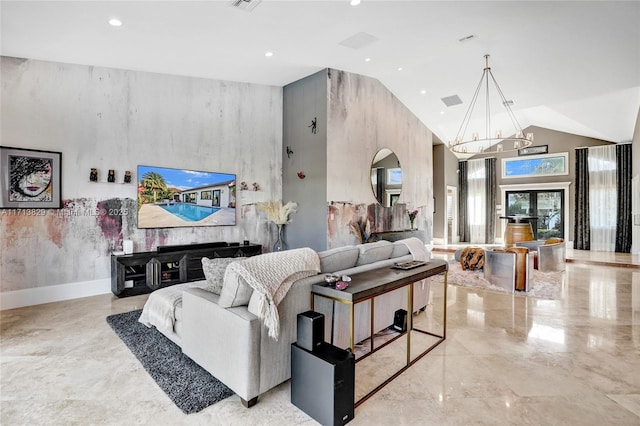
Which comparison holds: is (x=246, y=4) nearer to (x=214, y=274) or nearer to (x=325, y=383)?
(x=214, y=274)

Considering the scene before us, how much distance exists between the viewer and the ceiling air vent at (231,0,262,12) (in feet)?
10.6

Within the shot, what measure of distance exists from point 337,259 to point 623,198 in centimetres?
992

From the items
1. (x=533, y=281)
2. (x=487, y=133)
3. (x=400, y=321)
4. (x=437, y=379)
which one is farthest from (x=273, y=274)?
(x=487, y=133)

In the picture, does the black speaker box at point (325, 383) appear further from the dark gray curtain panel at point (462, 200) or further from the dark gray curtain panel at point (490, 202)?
the dark gray curtain panel at point (462, 200)

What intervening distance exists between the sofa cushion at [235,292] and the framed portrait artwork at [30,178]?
3.44 metres

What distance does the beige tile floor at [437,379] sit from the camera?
1876mm

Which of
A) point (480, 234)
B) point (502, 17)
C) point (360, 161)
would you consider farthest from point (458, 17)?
point (480, 234)

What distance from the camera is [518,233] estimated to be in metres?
7.87

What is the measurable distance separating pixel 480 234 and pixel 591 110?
4717 mm

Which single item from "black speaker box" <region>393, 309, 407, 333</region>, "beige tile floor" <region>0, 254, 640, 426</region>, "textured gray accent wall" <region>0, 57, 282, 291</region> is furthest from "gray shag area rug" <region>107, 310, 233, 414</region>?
"textured gray accent wall" <region>0, 57, 282, 291</region>

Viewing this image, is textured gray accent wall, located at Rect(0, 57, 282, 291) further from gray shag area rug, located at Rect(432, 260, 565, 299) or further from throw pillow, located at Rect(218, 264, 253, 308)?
gray shag area rug, located at Rect(432, 260, 565, 299)

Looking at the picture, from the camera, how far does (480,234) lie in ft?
35.5

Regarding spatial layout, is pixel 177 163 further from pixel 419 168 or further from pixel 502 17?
pixel 419 168

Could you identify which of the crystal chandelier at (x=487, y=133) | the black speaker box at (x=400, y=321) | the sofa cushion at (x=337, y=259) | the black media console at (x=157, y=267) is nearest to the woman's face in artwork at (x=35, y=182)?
the black media console at (x=157, y=267)
